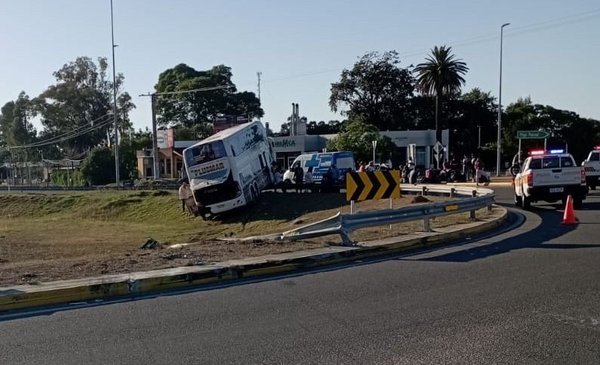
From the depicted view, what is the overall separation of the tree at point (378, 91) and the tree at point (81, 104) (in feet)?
137

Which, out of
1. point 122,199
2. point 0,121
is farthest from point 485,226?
point 0,121

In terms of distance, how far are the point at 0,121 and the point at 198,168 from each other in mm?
105304

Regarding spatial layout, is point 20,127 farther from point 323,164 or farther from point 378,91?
point 323,164

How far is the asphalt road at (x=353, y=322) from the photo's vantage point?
5.61 meters

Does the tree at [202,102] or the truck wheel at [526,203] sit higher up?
the tree at [202,102]

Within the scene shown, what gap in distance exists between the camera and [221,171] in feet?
94.8

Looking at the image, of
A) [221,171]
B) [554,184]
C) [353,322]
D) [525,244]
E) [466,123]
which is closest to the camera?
[353,322]

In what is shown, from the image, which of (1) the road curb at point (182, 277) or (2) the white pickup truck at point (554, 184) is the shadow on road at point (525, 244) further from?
(2) the white pickup truck at point (554, 184)

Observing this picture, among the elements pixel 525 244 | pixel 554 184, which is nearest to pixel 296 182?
pixel 554 184

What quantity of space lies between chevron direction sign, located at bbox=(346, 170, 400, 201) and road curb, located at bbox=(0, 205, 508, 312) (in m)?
2.00

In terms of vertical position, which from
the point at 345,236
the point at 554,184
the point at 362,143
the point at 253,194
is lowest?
the point at 253,194

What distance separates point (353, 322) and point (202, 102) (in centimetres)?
9480

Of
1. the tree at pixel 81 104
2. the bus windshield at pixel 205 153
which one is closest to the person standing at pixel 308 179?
the bus windshield at pixel 205 153

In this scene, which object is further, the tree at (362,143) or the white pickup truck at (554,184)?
the tree at (362,143)
